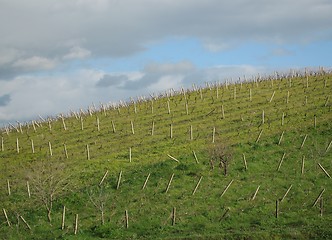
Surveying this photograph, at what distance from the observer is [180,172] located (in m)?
51.1

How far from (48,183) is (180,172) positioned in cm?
1323

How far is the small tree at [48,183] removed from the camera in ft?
154

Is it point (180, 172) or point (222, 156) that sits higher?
point (222, 156)

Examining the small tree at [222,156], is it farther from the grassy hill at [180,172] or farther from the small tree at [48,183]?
the small tree at [48,183]

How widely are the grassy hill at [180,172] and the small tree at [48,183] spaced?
0.15 meters

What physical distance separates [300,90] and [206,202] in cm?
4540

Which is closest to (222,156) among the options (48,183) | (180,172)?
(180,172)

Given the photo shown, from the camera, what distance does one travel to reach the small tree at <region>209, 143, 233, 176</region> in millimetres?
50812

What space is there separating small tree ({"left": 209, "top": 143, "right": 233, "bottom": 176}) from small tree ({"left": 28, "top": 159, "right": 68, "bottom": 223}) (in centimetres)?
1540

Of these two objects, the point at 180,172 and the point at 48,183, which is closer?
the point at 48,183

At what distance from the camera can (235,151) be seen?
55.6 m

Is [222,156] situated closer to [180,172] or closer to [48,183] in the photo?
[180,172]

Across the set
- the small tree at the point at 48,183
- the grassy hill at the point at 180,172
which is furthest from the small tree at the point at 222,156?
the small tree at the point at 48,183

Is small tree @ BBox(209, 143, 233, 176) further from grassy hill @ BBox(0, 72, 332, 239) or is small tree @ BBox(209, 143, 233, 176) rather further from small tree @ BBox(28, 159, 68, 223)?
small tree @ BBox(28, 159, 68, 223)
